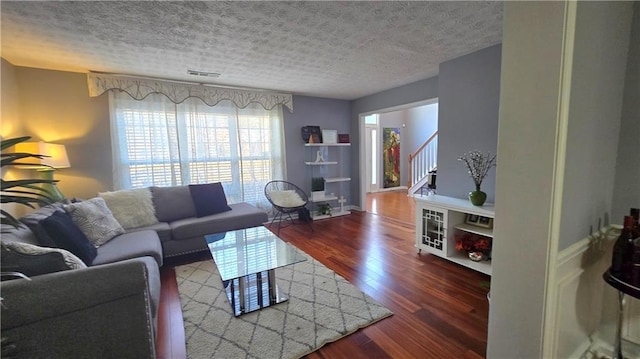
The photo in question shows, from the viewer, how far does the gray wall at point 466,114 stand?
2.78 meters

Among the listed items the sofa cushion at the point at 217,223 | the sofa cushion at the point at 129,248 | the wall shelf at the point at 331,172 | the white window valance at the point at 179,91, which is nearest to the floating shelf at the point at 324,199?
the wall shelf at the point at 331,172

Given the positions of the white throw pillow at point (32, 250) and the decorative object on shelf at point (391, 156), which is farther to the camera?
the decorative object on shelf at point (391, 156)

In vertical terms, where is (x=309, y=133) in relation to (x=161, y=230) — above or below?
above

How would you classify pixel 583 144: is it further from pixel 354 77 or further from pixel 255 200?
pixel 255 200

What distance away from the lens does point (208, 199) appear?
3562 millimetres

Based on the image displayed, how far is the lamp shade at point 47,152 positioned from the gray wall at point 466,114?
4.32 m

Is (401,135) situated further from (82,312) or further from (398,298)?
(82,312)

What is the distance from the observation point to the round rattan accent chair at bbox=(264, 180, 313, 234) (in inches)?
165

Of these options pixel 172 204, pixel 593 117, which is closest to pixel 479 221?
pixel 593 117

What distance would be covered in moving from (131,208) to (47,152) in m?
1.00

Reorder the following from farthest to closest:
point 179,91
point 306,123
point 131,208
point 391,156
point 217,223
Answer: point 391,156
point 306,123
point 179,91
point 217,223
point 131,208

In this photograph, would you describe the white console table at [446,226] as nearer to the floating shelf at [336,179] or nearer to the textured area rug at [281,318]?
the textured area rug at [281,318]

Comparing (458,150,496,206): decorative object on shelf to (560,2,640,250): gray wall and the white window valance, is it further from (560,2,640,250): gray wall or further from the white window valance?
the white window valance

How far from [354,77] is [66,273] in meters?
3.49
